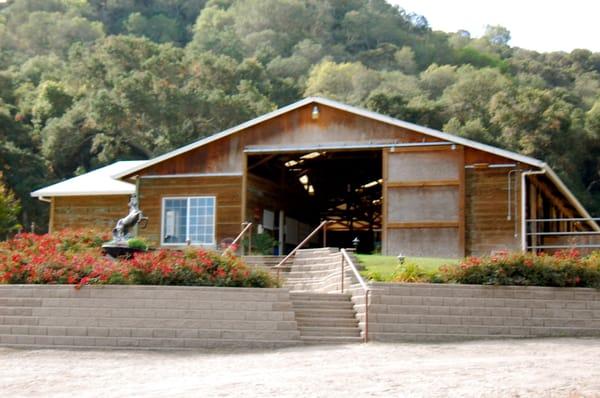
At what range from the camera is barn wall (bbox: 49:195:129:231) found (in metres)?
33.2

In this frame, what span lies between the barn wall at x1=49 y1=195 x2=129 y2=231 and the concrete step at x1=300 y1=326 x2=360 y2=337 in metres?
15.7

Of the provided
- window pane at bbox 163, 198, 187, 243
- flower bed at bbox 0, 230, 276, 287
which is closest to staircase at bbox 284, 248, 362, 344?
flower bed at bbox 0, 230, 276, 287

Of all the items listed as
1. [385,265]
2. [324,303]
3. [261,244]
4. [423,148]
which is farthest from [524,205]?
[324,303]

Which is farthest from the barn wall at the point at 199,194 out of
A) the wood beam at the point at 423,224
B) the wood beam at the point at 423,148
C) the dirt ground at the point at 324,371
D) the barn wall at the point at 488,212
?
the dirt ground at the point at 324,371

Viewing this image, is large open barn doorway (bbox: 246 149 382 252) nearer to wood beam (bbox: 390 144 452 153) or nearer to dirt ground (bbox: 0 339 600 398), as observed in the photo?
wood beam (bbox: 390 144 452 153)

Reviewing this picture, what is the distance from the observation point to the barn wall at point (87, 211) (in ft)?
109

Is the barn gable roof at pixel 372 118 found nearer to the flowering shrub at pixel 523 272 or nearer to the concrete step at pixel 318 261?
the concrete step at pixel 318 261

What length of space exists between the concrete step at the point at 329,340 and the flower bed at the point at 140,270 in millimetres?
1746

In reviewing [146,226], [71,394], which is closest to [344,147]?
[146,226]

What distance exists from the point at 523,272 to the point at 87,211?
18482 millimetres

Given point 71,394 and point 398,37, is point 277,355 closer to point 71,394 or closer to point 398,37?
point 71,394

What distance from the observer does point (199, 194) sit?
97.2ft

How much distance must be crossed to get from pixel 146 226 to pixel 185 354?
13244mm

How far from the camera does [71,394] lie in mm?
13461
